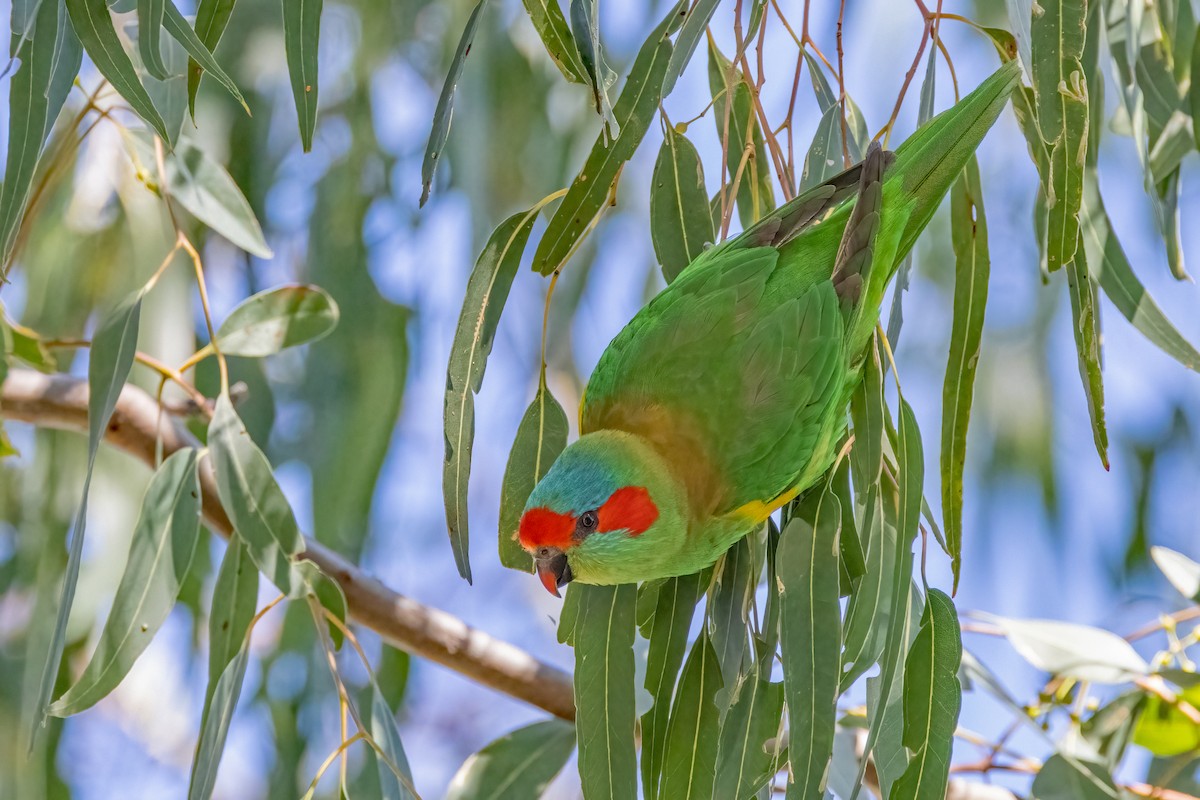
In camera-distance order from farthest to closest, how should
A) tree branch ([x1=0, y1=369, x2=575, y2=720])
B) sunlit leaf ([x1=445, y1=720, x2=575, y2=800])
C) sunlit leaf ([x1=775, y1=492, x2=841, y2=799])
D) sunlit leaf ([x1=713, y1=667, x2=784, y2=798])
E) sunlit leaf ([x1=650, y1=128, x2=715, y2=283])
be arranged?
1. tree branch ([x1=0, y1=369, x2=575, y2=720])
2. sunlit leaf ([x1=445, y1=720, x2=575, y2=800])
3. sunlit leaf ([x1=650, y1=128, x2=715, y2=283])
4. sunlit leaf ([x1=713, y1=667, x2=784, y2=798])
5. sunlit leaf ([x1=775, y1=492, x2=841, y2=799])

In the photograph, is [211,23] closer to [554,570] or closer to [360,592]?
[554,570]

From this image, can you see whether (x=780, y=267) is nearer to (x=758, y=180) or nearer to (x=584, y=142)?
(x=758, y=180)

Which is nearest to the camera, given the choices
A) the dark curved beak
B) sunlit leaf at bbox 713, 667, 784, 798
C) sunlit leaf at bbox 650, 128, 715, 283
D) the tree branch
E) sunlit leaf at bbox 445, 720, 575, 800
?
sunlit leaf at bbox 713, 667, 784, 798

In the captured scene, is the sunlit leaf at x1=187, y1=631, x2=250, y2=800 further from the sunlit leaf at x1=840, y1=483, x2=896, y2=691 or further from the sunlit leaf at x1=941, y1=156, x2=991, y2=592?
the sunlit leaf at x1=941, y1=156, x2=991, y2=592

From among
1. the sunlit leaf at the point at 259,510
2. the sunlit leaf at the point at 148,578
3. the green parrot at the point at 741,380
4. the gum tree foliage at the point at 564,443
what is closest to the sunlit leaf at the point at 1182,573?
the gum tree foliage at the point at 564,443

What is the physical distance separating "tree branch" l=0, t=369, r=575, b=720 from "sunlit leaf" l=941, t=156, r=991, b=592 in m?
0.69

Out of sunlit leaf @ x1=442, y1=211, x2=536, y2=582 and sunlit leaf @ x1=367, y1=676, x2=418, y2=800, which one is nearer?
sunlit leaf @ x1=442, y1=211, x2=536, y2=582

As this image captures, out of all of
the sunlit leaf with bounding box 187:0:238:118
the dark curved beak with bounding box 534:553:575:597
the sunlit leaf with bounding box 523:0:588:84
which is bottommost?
the dark curved beak with bounding box 534:553:575:597

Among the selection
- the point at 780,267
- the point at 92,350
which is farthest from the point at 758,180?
the point at 92,350

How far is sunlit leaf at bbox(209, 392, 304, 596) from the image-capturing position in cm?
134

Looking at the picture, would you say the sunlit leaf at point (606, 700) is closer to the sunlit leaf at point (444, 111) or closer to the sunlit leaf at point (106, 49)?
the sunlit leaf at point (444, 111)

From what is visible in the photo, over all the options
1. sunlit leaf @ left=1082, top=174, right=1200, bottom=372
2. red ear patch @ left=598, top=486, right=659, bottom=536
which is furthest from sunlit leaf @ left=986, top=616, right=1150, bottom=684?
red ear patch @ left=598, top=486, right=659, bottom=536

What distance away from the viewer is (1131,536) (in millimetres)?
2947

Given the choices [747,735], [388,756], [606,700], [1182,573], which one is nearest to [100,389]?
[388,756]
